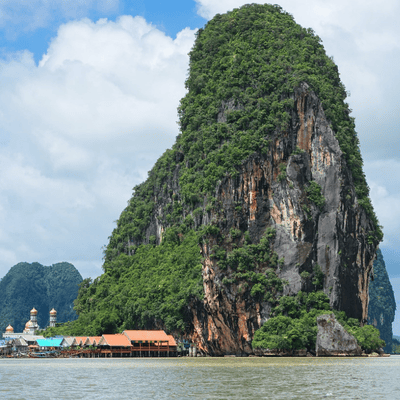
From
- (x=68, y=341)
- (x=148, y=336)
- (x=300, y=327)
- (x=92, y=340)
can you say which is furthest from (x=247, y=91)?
(x=68, y=341)

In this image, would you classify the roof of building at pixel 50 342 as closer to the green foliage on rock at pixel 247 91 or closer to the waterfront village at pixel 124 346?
the waterfront village at pixel 124 346

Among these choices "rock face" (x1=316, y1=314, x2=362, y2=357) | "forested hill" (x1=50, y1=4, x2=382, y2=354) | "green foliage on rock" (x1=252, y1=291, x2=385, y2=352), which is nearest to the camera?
"rock face" (x1=316, y1=314, x2=362, y2=357)

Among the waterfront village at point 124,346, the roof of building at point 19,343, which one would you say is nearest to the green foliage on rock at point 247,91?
the waterfront village at point 124,346

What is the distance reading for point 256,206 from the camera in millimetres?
71812

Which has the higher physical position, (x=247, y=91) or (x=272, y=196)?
(x=247, y=91)

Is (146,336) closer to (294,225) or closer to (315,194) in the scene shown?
(294,225)

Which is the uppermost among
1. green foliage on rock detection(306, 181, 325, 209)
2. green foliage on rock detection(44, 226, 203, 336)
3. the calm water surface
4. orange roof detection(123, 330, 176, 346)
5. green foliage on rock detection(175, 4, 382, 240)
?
green foliage on rock detection(175, 4, 382, 240)

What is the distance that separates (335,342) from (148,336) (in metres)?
23.1

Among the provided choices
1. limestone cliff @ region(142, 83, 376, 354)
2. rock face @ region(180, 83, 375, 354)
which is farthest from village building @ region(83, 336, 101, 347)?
rock face @ region(180, 83, 375, 354)

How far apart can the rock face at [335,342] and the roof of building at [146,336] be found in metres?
20.0

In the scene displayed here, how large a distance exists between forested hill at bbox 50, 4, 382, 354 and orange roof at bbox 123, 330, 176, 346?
125cm

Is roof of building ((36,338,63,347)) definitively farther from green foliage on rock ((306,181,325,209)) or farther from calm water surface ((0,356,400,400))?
calm water surface ((0,356,400,400))

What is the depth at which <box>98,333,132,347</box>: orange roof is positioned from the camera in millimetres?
75125

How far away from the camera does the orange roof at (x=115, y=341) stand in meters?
75.1
